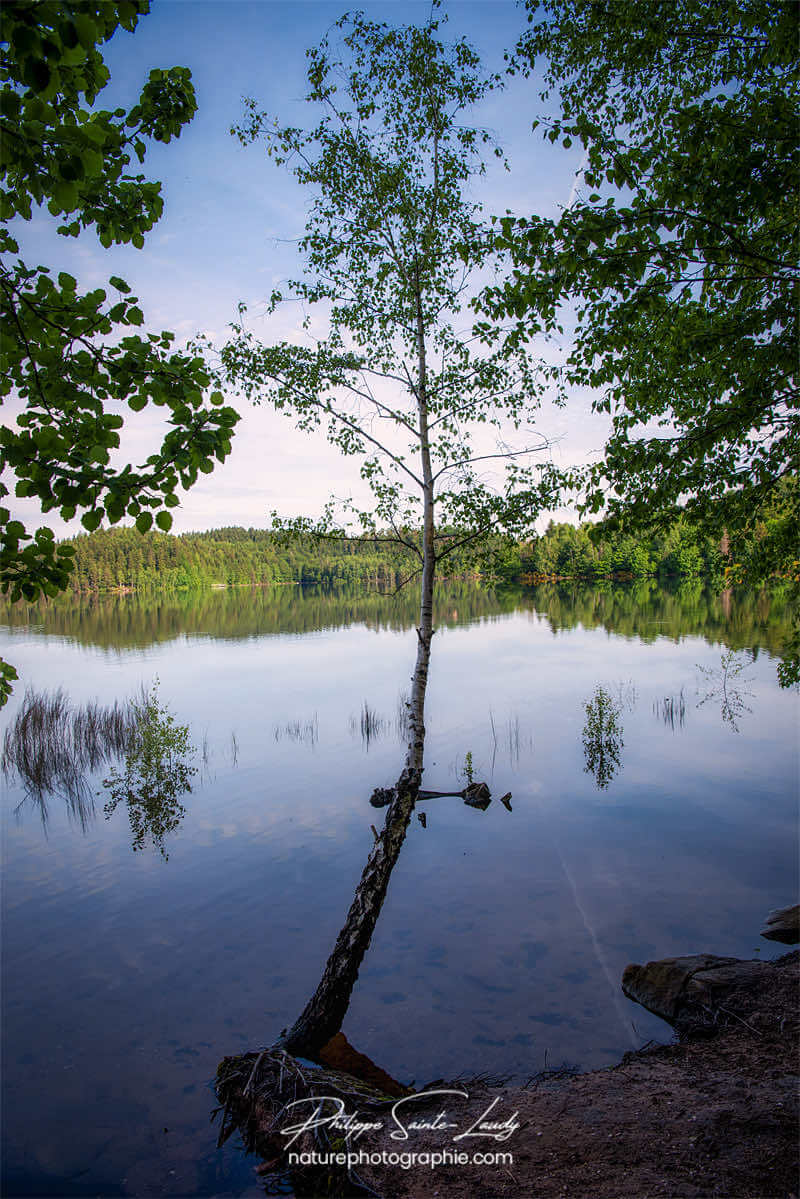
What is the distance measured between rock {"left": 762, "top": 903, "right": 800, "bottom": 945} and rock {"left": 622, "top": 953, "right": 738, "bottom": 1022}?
170 centimetres

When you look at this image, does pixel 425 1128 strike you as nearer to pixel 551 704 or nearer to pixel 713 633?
pixel 551 704

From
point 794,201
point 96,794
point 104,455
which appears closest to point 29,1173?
point 104,455

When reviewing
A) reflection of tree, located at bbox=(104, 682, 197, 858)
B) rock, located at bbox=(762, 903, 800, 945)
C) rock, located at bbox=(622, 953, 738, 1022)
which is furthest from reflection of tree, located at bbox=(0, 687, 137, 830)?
rock, located at bbox=(762, 903, 800, 945)

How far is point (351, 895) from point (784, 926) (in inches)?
268

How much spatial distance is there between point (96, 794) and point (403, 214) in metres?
14.5

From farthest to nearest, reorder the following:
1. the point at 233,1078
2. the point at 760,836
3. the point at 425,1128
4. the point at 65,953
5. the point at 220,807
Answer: the point at 220,807 < the point at 760,836 < the point at 65,953 < the point at 233,1078 < the point at 425,1128

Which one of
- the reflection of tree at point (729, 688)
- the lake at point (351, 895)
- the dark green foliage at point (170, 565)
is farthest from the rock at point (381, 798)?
the dark green foliage at point (170, 565)

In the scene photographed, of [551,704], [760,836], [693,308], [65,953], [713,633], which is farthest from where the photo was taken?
[713,633]

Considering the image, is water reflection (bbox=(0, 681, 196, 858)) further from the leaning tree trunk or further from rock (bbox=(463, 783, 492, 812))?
rock (bbox=(463, 783, 492, 812))

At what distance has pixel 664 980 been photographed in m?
7.63

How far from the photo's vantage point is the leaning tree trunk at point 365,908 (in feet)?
23.0

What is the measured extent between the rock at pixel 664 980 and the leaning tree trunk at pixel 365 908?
3.44 meters

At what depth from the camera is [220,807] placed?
47.3ft

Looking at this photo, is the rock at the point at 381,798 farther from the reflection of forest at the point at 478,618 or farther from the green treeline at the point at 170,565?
the green treeline at the point at 170,565
